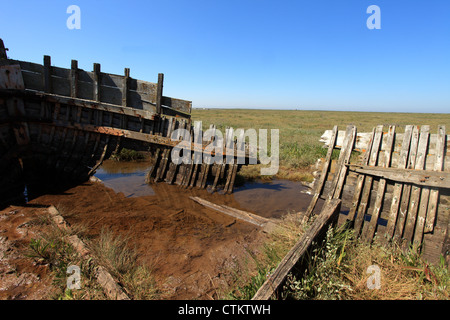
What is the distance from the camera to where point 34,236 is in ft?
15.2

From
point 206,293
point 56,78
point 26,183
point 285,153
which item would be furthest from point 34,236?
point 285,153

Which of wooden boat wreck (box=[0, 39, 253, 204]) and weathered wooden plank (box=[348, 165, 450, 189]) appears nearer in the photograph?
weathered wooden plank (box=[348, 165, 450, 189])

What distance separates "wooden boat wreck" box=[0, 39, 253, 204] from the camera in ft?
26.8

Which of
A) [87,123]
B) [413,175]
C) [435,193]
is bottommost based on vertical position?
[435,193]

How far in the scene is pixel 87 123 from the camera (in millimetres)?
8844

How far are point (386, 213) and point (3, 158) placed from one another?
10.4m

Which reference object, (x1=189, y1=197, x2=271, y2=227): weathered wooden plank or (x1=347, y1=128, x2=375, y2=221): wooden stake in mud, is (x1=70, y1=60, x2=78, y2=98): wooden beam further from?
(x1=347, y1=128, x2=375, y2=221): wooden stake in mud

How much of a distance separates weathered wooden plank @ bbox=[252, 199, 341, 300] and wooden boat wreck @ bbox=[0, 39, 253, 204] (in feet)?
13.5

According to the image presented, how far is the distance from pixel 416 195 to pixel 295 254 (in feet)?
9.08

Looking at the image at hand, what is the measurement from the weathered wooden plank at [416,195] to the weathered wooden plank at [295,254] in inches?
48.1

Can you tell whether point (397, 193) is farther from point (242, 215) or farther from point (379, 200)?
point (242, 215)

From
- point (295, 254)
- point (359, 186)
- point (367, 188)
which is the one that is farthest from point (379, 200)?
point (295, 254)

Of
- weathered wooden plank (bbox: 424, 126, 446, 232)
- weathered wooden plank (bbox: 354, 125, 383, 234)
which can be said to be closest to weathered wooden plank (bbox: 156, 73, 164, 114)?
weathered wooden plank (bbox: 354, 125, 383, 234)

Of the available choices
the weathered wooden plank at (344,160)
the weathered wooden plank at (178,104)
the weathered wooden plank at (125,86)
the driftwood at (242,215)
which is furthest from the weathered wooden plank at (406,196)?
the weathered wooden plank at (125,86)
